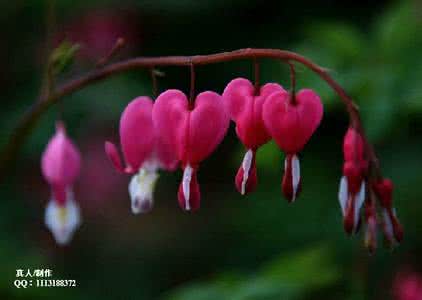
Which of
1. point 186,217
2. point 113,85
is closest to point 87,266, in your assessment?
point 186,217

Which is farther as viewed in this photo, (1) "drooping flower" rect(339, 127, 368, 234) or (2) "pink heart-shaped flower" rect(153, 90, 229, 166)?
(2) "pink heart-shaped flower" rect(153, 90, 229, 166)

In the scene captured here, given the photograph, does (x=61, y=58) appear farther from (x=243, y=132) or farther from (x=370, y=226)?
(x=370, y=226)

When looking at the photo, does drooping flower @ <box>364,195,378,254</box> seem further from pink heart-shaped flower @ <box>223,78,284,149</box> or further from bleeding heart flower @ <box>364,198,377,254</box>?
pink heart-shaped flower @ <box>223,78,284,149</box>

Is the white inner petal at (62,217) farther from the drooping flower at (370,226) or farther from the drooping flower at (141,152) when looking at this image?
the drooping flower at (370,226)

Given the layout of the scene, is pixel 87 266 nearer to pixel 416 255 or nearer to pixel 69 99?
pixel 69 99

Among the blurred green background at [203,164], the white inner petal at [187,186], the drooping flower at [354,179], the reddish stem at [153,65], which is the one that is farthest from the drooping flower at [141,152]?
the blurred green background at [203,164]

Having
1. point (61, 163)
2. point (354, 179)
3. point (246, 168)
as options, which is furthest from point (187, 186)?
point (61, 163)

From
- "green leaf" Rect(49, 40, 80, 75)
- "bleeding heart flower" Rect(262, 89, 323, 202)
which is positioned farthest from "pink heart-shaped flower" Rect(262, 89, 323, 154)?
"green leaf" Rect(49, 40, 80, 75)
